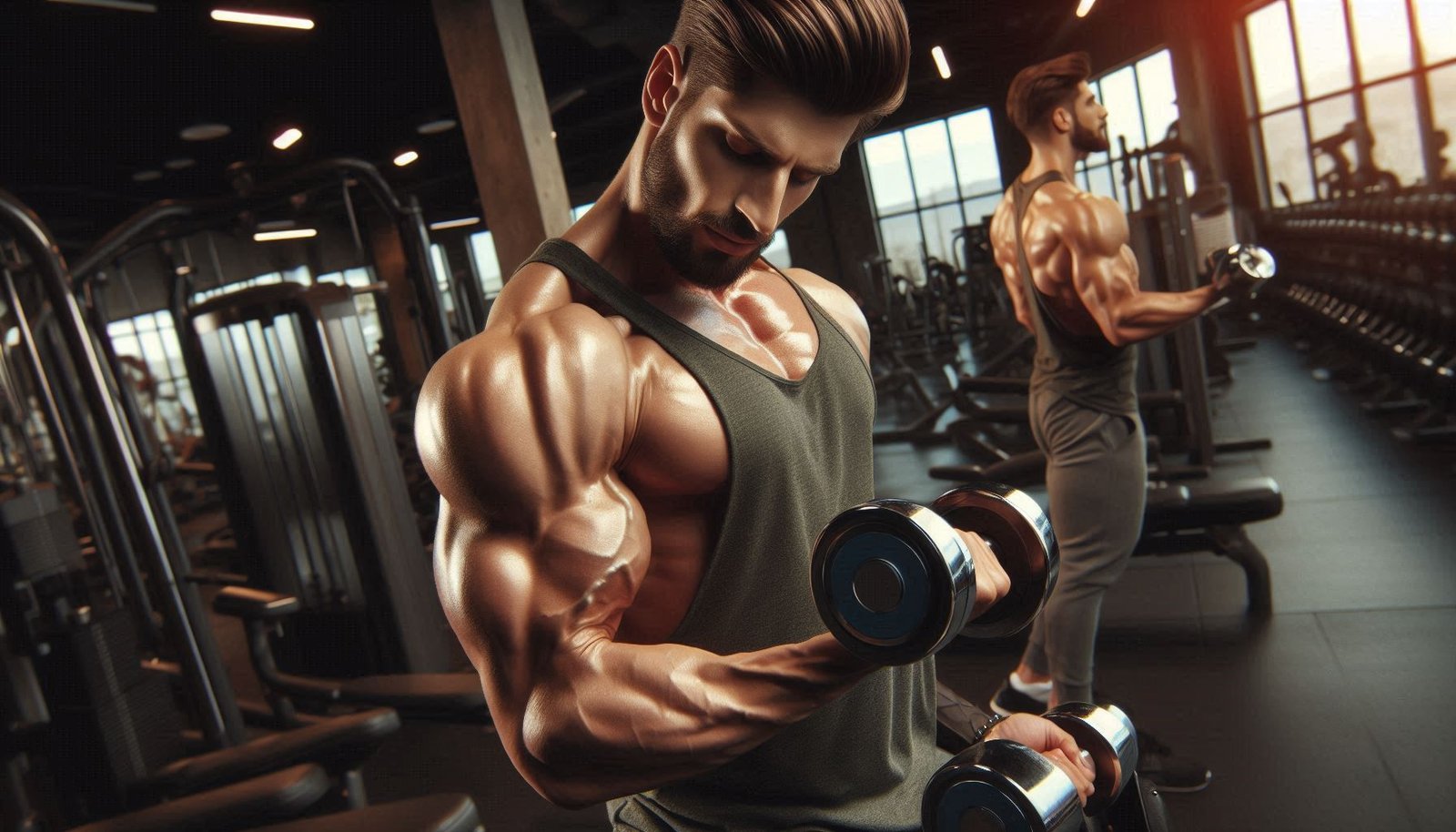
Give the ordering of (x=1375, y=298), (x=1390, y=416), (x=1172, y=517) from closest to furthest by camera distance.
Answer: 1. (x=1172, y=517)
2. (x=1390, y=416)
3. (x=1375, y=298)

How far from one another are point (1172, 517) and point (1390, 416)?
9.29 feet

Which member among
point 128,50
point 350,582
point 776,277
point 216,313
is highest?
point 128,50

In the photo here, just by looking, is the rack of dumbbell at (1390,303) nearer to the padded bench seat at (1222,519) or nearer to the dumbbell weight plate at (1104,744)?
the padded bench seat at (1222,519)

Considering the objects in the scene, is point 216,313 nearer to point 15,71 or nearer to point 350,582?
point 350,582

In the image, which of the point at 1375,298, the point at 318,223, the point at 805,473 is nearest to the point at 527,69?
the point at 805,473

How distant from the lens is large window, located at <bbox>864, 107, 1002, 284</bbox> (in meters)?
14.2

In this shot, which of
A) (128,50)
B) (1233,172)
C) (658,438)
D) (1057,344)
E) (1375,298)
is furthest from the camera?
(1233,172)

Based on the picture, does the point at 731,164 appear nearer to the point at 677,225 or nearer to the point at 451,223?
the point at 677,225

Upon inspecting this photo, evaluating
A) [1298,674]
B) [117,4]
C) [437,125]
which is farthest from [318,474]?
[437,125]

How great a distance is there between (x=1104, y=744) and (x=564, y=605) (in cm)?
61

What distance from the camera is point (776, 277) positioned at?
42.0 inches

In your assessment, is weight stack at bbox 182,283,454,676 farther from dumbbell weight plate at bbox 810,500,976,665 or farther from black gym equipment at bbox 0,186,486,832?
dumbbell weight plate at bbox 810,500,976,665

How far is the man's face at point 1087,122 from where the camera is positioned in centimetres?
241

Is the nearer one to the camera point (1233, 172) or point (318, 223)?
point (1233, 172)
